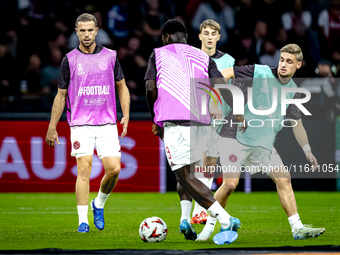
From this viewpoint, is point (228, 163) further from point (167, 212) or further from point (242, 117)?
point (167, 212)

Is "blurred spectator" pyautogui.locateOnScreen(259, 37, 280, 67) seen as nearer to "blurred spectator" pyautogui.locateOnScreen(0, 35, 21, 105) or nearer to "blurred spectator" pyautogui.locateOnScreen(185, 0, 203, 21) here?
"blurred spectator" pyautogui.locateOnScreen(185, 0, 203, 21)

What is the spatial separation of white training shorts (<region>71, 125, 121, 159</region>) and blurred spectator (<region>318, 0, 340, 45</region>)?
8344 millimetres

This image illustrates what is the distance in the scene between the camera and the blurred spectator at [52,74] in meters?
12.6

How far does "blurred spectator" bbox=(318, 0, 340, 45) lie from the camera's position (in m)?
13.8

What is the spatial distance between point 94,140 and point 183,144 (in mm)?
1693

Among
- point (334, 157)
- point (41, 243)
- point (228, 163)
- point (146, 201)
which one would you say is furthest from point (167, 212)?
point (334, 157)

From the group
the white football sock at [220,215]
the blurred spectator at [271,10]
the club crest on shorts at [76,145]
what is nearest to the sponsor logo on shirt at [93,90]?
the club crest on shorts at [76,145]

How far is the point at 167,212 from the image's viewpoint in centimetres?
904

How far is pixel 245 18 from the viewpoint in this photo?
45.9 ft

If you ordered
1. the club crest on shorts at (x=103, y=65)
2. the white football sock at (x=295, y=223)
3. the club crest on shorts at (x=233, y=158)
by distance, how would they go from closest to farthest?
the white football sock at (x=295, y=223) < the club crest on shorts at (x=233, y=158) < the club crest on shorts at (x=103, y=65)

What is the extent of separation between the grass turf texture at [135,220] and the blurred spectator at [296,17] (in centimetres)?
417

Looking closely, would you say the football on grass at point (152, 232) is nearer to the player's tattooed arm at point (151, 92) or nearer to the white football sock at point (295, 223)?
the player's tattooed arm at point (151, 92)

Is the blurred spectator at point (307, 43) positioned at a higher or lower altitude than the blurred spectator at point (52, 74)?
higher

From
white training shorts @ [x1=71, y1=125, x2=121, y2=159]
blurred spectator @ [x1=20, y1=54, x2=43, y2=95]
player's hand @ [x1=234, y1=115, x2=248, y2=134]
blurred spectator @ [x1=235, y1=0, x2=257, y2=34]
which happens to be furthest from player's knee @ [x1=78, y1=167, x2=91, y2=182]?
blurred spectator @ [x1=235, y1=0, x2=257, y2=34]
